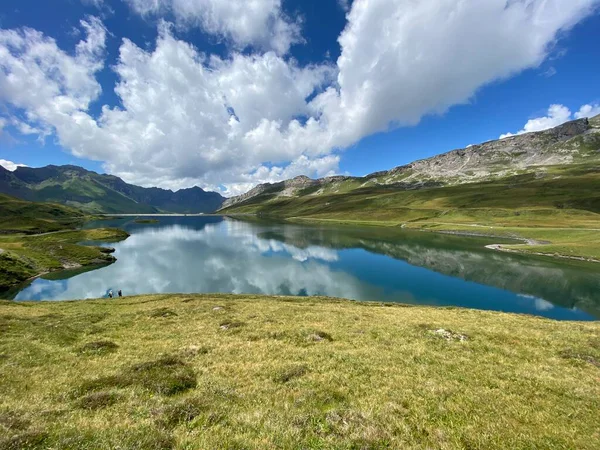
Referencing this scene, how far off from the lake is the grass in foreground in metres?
33.3

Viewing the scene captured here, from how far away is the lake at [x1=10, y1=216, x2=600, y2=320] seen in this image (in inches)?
2213

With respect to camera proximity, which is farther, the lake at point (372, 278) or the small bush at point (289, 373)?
the lake at point (372, 278)

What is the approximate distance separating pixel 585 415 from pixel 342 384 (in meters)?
10.2

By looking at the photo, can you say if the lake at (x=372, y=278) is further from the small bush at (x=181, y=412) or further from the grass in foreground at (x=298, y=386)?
the small bush at (x=181, y=412)

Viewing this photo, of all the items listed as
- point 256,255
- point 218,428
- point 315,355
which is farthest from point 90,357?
point 256,255

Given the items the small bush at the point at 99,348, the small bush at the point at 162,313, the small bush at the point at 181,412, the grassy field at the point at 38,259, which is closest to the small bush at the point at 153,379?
the small bush at the point at 181,412

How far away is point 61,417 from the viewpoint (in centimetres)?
1102

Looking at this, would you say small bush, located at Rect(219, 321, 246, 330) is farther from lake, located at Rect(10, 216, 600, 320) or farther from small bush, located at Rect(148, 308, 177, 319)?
lake, located at Rect(10, 216, 600, 320)

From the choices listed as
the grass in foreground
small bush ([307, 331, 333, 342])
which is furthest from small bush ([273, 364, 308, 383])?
small bush ([307, 331, 333, 342])

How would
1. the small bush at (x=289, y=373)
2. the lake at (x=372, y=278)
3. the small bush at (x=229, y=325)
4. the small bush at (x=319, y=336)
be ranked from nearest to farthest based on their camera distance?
the small bush at (x=289, y=373) < the small bush at (x=319, y=336) < the small bush at (x=229, y=325) < the lake at (x=372, y=278)

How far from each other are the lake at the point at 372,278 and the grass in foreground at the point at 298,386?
3333 cm

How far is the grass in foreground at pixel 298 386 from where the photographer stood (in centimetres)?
1023

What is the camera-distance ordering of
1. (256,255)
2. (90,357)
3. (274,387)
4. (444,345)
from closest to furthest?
(274,387) < (90,357) < (444,345) < (256,255)

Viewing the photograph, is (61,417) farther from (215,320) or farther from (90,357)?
(215,320)
